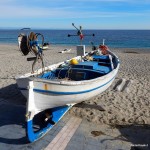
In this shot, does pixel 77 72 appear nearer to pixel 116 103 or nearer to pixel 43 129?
pixel 116 103

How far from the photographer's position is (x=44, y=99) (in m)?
7.00

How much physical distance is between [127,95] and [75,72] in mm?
2991

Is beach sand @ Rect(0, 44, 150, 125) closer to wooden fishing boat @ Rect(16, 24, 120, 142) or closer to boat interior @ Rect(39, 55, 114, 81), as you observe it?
wooden fishing boat @ Rect(16, 24, 120, 142)

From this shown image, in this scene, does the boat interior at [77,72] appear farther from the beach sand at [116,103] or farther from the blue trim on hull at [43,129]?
the blue trim on hull at [43,129]

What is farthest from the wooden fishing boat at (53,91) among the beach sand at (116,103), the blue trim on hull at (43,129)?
the beach sand at (116,103)

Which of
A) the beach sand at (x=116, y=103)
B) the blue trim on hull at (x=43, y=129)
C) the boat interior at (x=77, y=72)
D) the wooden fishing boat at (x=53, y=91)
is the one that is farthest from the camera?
the boat interior at (x=77, y=72)

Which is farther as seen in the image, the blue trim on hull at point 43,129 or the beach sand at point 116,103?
the beach sand at point 116,103

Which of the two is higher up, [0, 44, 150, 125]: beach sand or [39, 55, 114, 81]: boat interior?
[39, 55, 114, 81]: boat interior

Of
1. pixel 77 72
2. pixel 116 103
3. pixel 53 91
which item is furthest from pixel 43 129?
pixel 116 103

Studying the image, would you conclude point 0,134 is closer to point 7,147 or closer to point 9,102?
point 7,147

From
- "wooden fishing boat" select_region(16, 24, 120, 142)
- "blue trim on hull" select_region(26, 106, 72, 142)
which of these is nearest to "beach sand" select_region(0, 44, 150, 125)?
"wooden fishing boat" select_region(16, 24, 120, 142)

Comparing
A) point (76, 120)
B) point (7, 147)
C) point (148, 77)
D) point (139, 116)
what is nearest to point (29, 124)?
point (7, 147)

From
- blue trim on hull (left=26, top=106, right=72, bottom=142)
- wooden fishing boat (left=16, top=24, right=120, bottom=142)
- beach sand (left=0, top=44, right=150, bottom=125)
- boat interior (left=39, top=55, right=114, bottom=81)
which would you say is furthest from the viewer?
boat interior (left=39, top=55, right=114, bottom=81)

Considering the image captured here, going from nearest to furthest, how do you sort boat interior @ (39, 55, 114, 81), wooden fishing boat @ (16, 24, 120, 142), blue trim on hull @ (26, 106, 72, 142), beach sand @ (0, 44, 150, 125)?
blue trim on hull @ (26, 106, 72, 142) < wooden fishing boat @ (16, 24, 120, 142) < beach sand @ (0, 44, 150, 125) < boat interior @ (39, 55, 114, 81)
